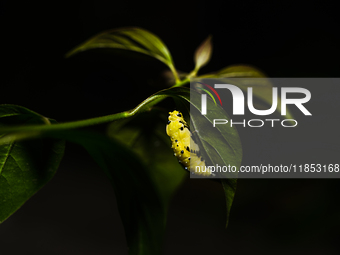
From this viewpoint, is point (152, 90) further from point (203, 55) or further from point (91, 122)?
point (91, 122)

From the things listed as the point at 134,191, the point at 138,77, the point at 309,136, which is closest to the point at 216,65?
the point at 138,77

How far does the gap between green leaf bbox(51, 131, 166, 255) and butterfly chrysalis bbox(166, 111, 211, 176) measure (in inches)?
1.4

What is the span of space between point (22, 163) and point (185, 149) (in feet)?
0.46

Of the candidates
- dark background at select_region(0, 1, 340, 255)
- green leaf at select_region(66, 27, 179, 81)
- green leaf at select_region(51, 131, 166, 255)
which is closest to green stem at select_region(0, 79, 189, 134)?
green leaf at select_region(51, 131, 166, 255)

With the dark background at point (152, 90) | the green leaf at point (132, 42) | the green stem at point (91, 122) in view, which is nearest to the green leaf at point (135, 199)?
the green stem at point (91, 122)

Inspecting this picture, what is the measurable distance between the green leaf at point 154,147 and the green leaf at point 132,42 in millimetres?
81

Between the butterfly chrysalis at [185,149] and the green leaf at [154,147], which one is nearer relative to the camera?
the butterfly chrysalis at [185,149]

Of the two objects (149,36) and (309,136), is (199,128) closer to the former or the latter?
(149,36)

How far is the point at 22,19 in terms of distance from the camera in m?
0.79

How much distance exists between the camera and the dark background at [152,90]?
0.77 meters

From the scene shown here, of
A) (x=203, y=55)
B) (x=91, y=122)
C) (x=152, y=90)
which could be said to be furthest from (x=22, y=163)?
(x=152, y=90)

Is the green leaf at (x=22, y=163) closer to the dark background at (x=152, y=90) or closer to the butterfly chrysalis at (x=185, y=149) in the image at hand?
the butterfly chrysalis at (x=185, y=149)

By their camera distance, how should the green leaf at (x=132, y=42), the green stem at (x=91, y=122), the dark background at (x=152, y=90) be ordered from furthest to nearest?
the dark background at (x=152, y=90) < the green leaf at (x=132, y=42) < the green stem at (x=91, y=122)

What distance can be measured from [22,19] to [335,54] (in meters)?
1.05
